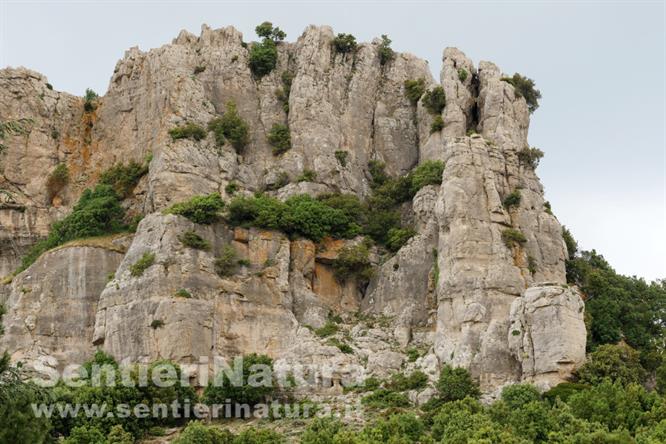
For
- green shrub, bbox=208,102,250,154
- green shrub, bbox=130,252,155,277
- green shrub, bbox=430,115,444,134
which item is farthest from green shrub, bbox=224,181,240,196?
green shrub, bbox=430,115,444,134

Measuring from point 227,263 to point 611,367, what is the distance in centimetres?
2276

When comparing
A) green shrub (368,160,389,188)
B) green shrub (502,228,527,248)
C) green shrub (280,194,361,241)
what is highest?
green shrub (368,160,389,188)

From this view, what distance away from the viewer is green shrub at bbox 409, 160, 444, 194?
77.5 m

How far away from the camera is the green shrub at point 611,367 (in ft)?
205

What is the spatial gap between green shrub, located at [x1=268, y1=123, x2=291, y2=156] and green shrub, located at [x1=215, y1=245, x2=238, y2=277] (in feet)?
38.8

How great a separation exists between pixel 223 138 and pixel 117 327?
1670 centimetres

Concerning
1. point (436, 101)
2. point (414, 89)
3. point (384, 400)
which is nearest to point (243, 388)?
point (384, 400)

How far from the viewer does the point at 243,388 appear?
211 ft

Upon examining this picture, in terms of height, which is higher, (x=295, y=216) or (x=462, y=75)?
(x=462, y=75)

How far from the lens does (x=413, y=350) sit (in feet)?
224

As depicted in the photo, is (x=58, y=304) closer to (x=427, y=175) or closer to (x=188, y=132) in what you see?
(x=188, y=132)

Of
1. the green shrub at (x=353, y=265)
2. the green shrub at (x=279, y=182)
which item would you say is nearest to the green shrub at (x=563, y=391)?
the green shrub at (x=353, y=265)

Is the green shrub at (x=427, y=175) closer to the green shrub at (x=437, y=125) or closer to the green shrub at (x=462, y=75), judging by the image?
the green shrub at (x=437, y=125)

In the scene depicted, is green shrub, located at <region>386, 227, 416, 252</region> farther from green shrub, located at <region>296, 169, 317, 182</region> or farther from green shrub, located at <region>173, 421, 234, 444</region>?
green shrub, located at <region>173, 421, 234, 444</region>
